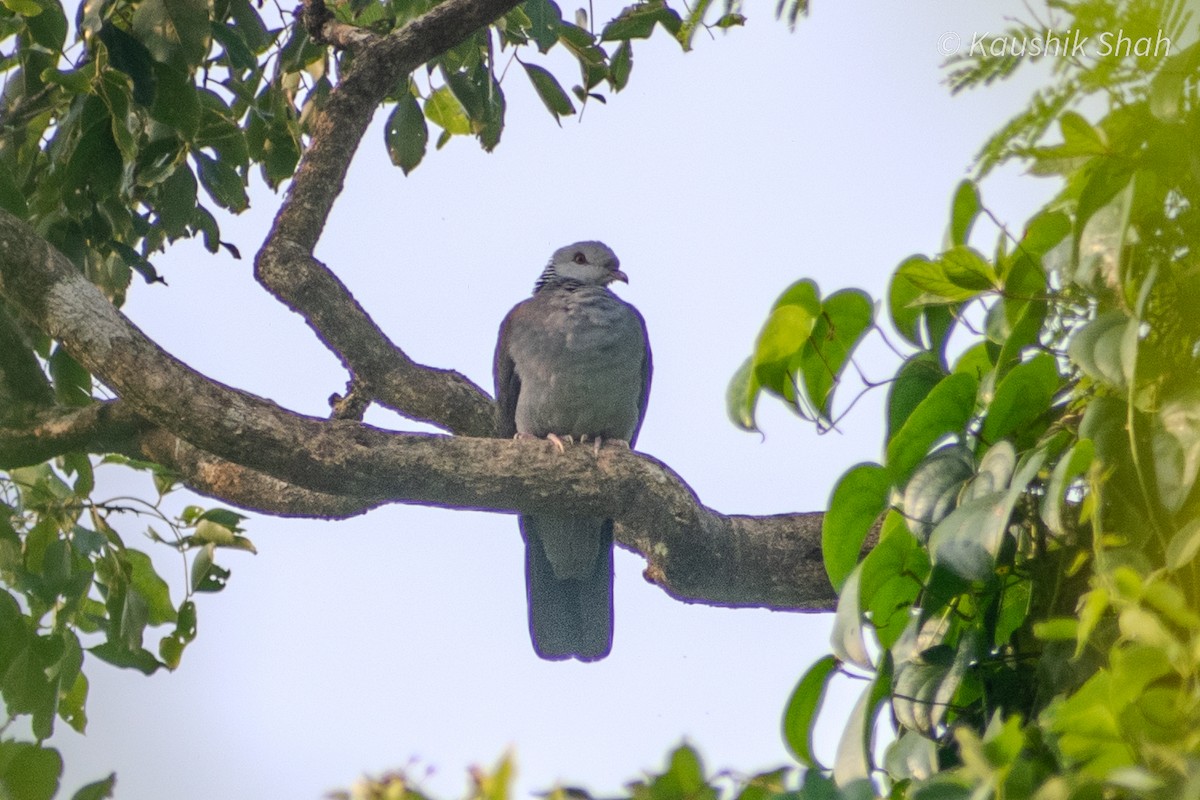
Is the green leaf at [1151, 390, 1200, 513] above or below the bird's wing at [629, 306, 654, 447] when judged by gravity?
below

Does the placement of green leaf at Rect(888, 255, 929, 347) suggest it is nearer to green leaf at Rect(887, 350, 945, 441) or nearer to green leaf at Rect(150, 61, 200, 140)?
green leaf at Rect(887, 350, 945, 441)

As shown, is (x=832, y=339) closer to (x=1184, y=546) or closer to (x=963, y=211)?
(x=963, y=211)

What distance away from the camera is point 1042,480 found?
1.50 metres

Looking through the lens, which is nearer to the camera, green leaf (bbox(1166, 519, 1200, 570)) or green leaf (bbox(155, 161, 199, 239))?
green leaf (bbox(1166, 519, 1200, 570))

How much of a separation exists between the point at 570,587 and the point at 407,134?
1805 millimetres

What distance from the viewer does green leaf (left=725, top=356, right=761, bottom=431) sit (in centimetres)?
150

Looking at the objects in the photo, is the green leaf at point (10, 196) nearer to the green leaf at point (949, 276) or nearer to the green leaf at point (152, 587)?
the green leaf at point (152, 587)

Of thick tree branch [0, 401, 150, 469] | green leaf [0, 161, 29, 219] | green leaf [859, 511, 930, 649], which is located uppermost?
green leaf [0, 161, 29, 219]

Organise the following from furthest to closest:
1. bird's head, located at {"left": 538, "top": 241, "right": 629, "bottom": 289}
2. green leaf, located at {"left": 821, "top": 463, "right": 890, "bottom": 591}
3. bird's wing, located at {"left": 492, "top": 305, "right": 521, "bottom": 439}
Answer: bird's head, located at {"left": 538, "top": 241, "right": 629, "bottom": 289} < bird's wing, located at {"left": 492, "top": 305, "right": 521, "bottom": 439} < green leaf, located at {"left": 821, "top": 463, "right": 890, "bottom": 591}

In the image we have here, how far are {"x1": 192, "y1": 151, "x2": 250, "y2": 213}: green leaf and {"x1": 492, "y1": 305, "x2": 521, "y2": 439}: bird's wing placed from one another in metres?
1.29

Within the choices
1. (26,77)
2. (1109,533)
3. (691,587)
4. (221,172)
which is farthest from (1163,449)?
(26,77)

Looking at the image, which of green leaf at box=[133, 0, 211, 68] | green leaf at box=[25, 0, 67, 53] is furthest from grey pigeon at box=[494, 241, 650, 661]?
green leaf at box=[25, 0, 67, 53]

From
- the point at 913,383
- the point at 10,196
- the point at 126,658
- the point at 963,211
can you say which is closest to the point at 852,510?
the point at 913,383

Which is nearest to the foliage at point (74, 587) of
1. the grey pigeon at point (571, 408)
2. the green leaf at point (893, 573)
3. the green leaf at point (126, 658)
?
the green leaf at point (126, 658)
